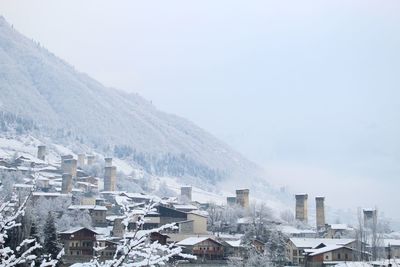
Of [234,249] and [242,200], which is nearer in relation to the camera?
[234,249]

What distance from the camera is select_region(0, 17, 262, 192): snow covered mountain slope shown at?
133m

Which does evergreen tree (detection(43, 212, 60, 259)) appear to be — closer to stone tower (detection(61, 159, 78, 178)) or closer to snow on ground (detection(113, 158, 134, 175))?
stone tower (detection(61, 159, 78, 178))

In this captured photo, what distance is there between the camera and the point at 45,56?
181m

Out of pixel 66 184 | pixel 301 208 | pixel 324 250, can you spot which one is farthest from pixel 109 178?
pixel 324 250

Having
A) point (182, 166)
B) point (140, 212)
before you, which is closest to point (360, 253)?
point (140, 212)

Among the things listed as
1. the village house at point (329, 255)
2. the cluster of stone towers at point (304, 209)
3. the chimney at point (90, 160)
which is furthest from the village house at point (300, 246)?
the chimney at point (90, 160)

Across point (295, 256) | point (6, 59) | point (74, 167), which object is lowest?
point (295, 256)

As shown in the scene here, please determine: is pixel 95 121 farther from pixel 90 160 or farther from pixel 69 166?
pixel 69 166

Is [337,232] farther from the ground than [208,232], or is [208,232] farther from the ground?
[337,232]

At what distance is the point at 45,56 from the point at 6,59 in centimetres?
2459

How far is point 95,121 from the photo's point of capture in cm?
14812

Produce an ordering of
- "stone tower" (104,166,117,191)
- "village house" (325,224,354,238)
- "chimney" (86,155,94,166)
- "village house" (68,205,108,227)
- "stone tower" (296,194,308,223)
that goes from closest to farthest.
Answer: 1. "village house" (68,205,108,227)
2. "village house" (325,224,354,238)
3. "stone tower" (296,194,308,223)
4. "stone tower" (104,166,117,191)
5. "chimney" (86,155,94,166)

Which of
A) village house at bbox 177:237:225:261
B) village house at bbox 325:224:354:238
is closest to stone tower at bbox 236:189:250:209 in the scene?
village house at bbox 325:224:354:238

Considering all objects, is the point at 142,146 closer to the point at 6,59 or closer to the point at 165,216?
the point at 6,59
